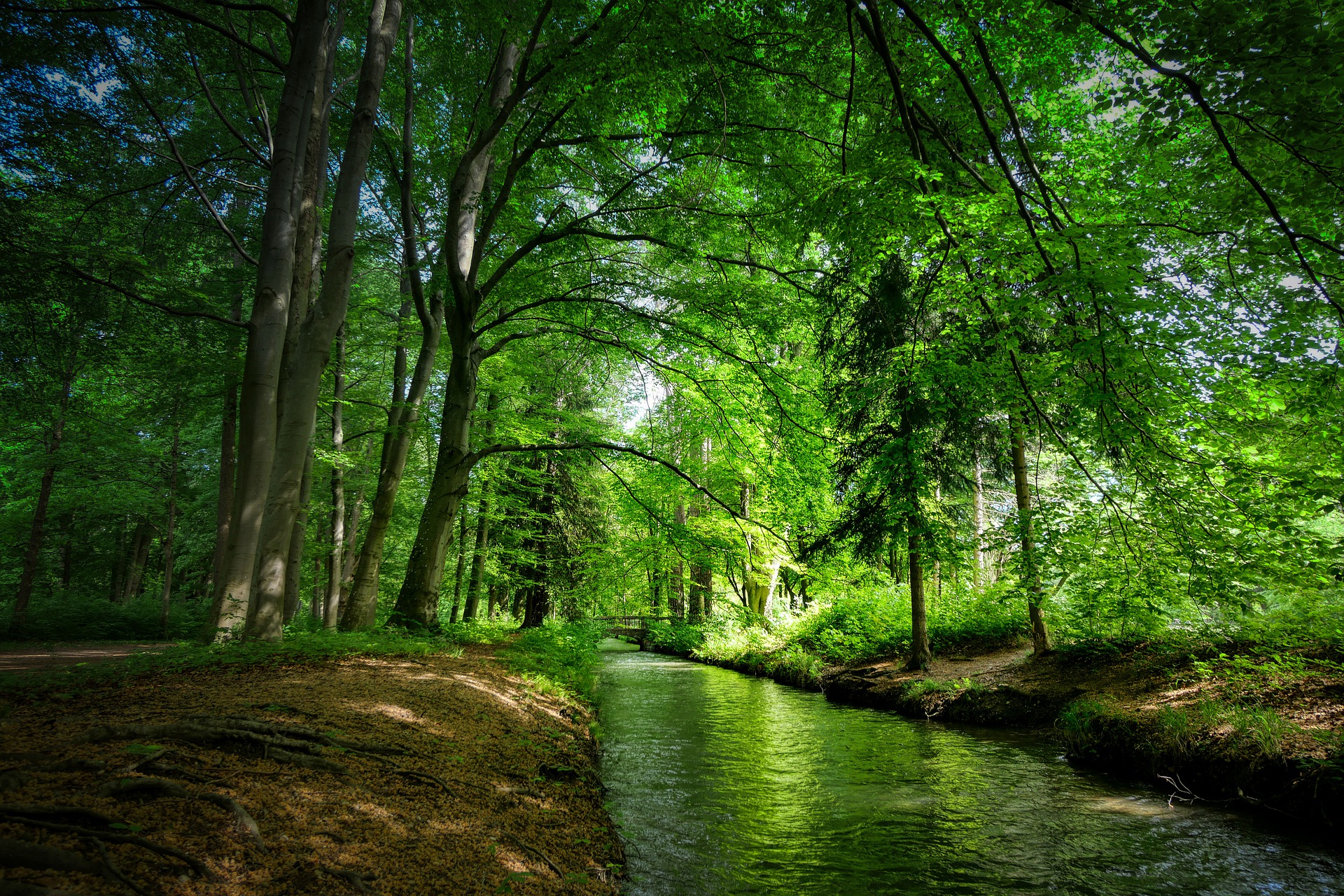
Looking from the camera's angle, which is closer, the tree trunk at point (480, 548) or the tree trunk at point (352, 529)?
the tree trunk at point (480, 548)

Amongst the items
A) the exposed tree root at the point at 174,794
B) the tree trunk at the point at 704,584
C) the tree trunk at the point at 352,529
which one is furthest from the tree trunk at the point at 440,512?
the tree trunk at the point at 704,584

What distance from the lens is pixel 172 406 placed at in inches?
Result: 517

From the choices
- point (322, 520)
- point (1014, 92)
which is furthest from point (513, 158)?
point (322, 520)

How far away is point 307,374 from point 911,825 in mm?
8000

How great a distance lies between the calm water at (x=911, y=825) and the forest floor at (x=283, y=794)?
3.31 ft

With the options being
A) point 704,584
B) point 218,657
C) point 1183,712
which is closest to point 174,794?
point 218,657

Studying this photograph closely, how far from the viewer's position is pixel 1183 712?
6.47 m

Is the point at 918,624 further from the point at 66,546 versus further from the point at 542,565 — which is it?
the point at 66,546

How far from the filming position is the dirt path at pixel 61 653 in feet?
28.7

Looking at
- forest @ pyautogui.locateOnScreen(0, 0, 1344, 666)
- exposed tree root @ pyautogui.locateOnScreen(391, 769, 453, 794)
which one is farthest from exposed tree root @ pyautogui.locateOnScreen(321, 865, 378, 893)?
forest @ pyautogui.locateOnScreen(0, 0, 1344, 666)

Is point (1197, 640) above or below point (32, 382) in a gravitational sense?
below

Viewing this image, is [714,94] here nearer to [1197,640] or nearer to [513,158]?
[513,158]

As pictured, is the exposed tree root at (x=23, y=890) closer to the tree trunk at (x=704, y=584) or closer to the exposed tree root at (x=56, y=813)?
the exposed tree root at (x=56, y=813)

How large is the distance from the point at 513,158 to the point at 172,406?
1058 centimetres
